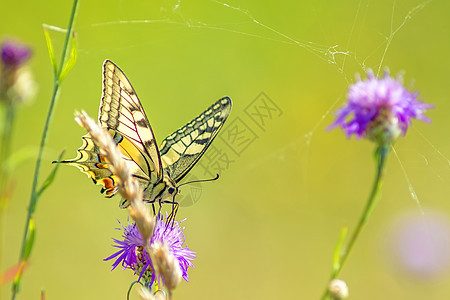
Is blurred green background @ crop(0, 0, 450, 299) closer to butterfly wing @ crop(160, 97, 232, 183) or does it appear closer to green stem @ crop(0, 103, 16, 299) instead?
butterfly wing @ crop(160, 97, 232, 183)

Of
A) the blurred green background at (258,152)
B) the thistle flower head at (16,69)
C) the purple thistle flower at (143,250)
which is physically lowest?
the purple thistle flower at (143,250)

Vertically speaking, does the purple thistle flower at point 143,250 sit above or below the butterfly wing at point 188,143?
below

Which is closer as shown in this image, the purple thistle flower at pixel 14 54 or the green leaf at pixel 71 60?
the green leaf at pixel 71 60

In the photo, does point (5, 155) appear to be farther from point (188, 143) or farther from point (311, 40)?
point (311, 40)

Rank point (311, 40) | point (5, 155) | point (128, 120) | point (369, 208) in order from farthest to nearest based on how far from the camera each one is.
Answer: point (311, 40), point (128, 120), point (5, 155), point (369, 208)

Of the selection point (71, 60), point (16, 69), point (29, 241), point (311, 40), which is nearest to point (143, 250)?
point (29, 241)

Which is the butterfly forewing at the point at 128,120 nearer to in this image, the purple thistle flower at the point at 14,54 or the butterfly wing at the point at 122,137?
the butterfly wing at the point at 122,137

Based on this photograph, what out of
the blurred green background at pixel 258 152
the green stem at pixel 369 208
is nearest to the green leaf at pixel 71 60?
the green stem at pixel 369 208
